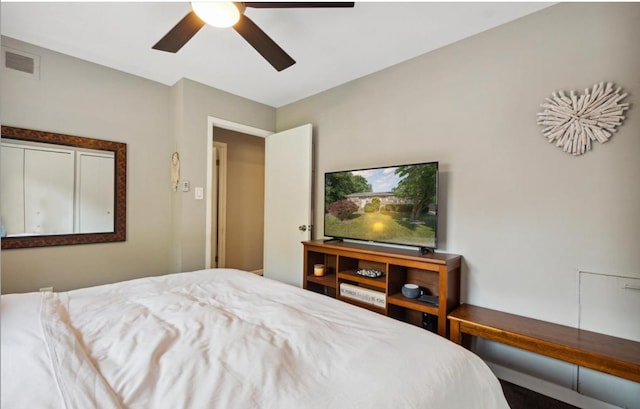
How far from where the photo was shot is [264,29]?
2.12 m

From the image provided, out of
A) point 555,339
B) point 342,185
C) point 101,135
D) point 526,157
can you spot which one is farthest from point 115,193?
point 555,339

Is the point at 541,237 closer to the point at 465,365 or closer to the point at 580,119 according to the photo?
the point at 580,119

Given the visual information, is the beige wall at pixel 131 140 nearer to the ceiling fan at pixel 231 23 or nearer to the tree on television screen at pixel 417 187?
the ceiling fan at pixel 231 23

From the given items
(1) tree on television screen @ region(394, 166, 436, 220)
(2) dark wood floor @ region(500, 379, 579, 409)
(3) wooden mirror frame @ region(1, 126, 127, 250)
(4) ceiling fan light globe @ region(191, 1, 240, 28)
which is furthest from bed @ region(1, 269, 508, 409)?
(4) ceiling fan light globe @ region(191, 1, 240, 28)

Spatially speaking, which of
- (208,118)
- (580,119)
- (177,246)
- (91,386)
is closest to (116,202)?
(177,246)

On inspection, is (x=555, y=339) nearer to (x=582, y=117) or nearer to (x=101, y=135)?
(x=582, y=117)

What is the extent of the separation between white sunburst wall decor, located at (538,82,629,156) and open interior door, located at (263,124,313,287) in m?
1.96

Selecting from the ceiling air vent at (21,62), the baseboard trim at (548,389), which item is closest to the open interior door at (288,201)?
the baseboard trim at (548,389)

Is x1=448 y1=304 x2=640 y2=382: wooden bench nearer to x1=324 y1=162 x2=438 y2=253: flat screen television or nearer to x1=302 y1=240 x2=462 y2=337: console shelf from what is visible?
x1=302 y1=240 x2=462 y2=337: console shelf

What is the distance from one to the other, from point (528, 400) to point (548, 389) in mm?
165

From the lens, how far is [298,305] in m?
1.44

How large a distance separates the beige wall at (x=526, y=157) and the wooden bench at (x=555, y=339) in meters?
0.13

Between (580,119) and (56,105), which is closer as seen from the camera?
(580,119)

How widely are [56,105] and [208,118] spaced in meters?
1.17
